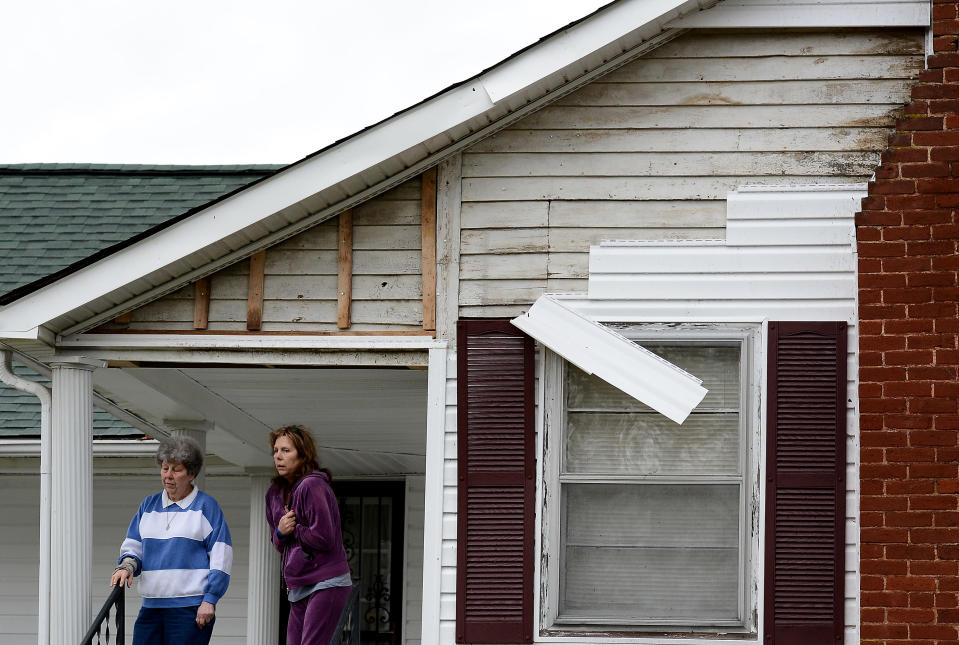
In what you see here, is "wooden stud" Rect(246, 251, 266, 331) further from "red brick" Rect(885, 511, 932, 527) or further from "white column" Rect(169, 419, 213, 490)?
"red brick" Rect(885, 511, 932, 527)

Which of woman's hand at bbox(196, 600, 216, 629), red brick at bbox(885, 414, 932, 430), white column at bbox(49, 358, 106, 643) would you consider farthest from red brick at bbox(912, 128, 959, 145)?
white column at bbox(49, 358, 106, 643)

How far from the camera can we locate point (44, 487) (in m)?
6.36

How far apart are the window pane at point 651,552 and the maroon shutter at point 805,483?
0.88 feet

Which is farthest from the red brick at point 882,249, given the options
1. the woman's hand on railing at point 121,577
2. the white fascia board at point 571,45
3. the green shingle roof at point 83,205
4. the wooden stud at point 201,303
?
the green shingle roof at point 83,205

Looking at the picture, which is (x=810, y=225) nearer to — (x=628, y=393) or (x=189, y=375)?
(x=628, y=393)

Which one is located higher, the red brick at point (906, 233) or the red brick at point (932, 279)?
the red brick at point (906, 233)

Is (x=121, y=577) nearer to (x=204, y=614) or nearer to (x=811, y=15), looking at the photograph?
(x=204, y=614)

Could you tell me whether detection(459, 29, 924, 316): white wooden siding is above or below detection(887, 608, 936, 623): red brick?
above

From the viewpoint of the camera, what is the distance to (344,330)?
6363 mm

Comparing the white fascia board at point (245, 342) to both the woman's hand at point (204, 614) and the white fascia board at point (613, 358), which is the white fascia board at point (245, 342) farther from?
the woman's hand at point (204, 614)

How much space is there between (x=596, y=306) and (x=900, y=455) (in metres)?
1.70

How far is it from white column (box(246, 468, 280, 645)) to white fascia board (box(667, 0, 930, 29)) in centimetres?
553

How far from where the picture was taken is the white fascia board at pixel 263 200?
612 centimetres

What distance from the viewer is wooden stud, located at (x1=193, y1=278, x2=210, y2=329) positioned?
21.0ft
